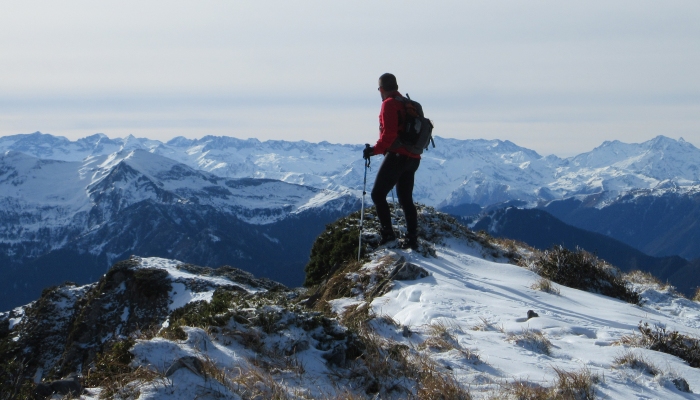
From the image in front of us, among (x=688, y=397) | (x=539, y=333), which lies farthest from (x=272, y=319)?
(x=688, y=397)

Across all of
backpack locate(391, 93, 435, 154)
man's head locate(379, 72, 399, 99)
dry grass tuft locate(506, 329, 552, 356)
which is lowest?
dry grass tuft locate(506, 329, 552, 356)

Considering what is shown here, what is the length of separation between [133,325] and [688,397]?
15022 millimetres

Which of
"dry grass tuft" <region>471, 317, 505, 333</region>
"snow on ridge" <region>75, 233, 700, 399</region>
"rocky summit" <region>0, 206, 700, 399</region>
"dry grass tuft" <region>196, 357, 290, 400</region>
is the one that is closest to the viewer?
"dry grass tuft" <region>196, 357, 290, 400</region>

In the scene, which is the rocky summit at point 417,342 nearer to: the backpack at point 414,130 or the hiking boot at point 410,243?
the hiking boot at point 410,243

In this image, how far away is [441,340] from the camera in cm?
710

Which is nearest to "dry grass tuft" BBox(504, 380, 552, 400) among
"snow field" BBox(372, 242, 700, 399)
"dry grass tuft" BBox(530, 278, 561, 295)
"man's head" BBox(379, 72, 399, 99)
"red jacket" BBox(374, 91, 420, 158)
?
"snow field" BBox(372, 242, 700, 399)

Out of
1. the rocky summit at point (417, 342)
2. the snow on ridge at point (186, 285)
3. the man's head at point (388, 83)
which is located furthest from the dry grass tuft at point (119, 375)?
the snow on ridge at point (186, 285)

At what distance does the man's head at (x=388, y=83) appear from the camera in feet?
38.1

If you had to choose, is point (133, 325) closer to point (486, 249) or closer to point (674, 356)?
point (486, 249)

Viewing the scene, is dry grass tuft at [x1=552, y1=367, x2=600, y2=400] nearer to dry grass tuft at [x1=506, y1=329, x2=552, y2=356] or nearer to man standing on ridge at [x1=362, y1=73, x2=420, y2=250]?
dry grass tuft at [x1=506, y1=329, x2=552, y2=356]

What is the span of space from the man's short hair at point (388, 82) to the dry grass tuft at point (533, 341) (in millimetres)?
5620

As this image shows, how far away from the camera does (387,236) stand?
13.9 metres

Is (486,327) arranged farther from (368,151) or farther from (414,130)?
(368,151)

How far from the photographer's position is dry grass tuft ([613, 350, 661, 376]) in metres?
6.36
